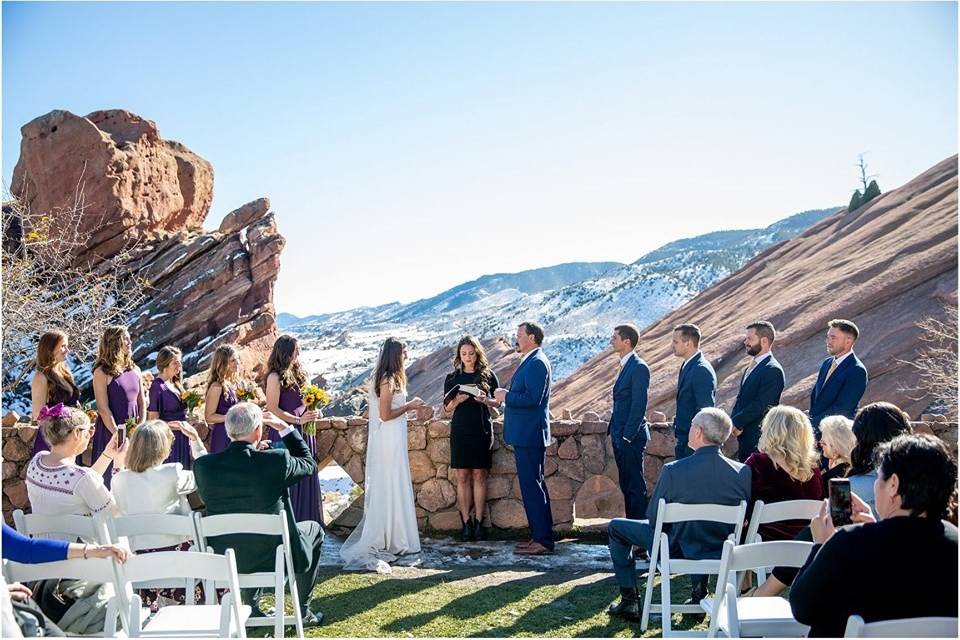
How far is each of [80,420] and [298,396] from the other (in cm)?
260

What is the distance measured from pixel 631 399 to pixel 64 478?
13.9 ft

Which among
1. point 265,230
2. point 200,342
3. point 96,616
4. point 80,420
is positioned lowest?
point 96,616

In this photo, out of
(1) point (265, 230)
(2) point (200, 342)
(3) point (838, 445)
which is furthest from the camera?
(1) point (265, 230)

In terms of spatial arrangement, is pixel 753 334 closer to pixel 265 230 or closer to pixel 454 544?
pixel 454 544

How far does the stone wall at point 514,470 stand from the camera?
759 centimetres

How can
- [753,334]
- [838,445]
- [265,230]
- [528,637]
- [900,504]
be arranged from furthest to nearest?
[265,230] < [753,334] < [528,637] < [838,445] < [900,504]

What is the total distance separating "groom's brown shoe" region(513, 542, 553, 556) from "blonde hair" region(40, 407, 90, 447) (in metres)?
3.82

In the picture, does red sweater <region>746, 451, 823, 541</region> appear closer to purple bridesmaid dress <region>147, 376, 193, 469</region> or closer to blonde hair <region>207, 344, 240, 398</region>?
blonde hair <region>207, 344, 240, 398</region>

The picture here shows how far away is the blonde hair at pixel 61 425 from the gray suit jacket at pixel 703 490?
337 centimetres

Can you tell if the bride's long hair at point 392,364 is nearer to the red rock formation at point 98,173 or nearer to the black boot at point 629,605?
the black boot at point 629,605

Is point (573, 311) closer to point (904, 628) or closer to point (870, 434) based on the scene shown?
point (870, 434)

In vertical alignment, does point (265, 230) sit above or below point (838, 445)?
above

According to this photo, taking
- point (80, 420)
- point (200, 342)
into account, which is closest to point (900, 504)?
point (80, 420)

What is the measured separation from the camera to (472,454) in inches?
288
